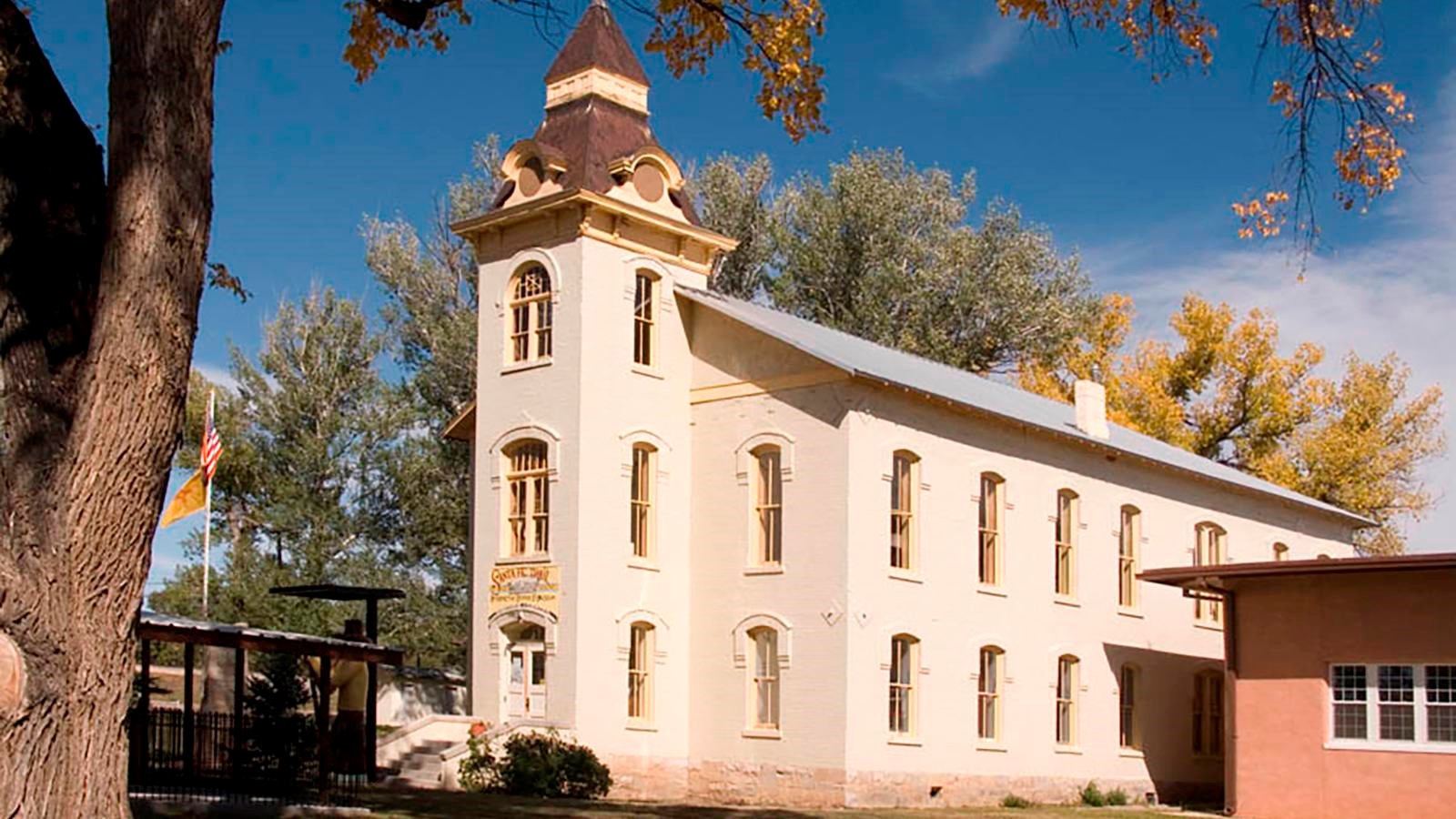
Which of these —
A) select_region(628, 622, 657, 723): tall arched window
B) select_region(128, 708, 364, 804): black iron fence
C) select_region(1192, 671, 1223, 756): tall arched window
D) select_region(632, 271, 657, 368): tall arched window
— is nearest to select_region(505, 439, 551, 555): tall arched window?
select_region(628, 622, 657, 723): tall arched window

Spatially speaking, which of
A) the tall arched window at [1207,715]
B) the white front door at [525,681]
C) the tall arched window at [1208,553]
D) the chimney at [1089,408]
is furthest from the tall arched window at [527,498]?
the tall arched window at [1207,715]

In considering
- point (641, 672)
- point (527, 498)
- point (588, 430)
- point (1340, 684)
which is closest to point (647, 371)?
point (588, 430)

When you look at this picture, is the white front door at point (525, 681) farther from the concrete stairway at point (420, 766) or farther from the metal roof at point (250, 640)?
the metal roof at point (250, 640)

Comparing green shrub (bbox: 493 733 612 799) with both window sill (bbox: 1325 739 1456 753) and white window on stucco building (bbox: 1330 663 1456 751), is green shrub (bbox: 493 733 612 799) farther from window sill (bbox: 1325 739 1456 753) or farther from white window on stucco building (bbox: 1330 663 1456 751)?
white window on stucco building (bbox: 1330 663 1456 751)

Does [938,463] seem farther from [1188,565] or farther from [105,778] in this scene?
[105,778]

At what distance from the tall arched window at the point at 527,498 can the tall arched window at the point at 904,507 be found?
229 inches

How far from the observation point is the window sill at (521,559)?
28766 millimetres

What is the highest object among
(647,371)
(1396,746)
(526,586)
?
(647,371)

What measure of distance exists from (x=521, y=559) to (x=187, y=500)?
1443 cm

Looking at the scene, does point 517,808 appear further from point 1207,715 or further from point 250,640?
point 1207,715

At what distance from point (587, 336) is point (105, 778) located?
2025 cm

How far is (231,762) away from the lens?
2438cm

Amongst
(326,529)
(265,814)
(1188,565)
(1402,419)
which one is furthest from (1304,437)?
(265,814)

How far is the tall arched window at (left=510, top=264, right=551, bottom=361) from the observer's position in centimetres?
2969
